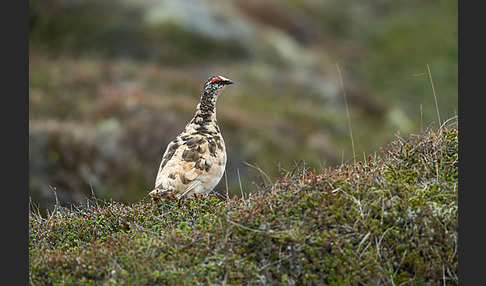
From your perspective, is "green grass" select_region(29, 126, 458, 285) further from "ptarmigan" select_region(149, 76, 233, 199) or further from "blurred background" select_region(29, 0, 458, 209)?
"blurred background" select_region(29, 0, 458, 209)

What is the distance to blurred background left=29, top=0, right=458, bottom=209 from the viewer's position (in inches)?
554

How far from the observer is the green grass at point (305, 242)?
4.31 metres

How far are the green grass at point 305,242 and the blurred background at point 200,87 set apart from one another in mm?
6525

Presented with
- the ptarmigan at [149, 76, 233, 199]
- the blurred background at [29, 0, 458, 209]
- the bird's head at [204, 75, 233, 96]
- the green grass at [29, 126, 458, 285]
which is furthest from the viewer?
the blurred background at [29, 0, 458, 209]

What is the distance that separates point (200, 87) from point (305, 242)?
14.5 m

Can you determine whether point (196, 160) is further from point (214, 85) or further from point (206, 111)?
point (214, 85)

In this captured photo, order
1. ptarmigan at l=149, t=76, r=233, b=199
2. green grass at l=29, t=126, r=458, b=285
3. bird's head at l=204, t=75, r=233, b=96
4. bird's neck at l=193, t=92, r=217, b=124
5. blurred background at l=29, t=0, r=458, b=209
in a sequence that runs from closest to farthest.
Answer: green grass at l=29, t=126, r=458, b=285 → ptarmigan at l=149, t=76, r=233, b=199 → bird's neck at l=193, t=92, r=217, b=124 → bird's head at l=204, t=75, r=233, b=96 → blurred background at l=29, t=0, r=458, b=209

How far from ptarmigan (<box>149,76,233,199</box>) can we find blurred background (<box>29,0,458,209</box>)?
462 cm

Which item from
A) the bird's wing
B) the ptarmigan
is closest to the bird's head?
the ptarmigan

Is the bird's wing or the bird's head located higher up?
the bird's head

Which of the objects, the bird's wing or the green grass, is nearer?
the green grass

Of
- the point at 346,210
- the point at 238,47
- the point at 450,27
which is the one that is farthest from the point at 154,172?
the point at 450,27

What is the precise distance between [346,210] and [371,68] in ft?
74.9

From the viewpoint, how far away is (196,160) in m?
6.65
